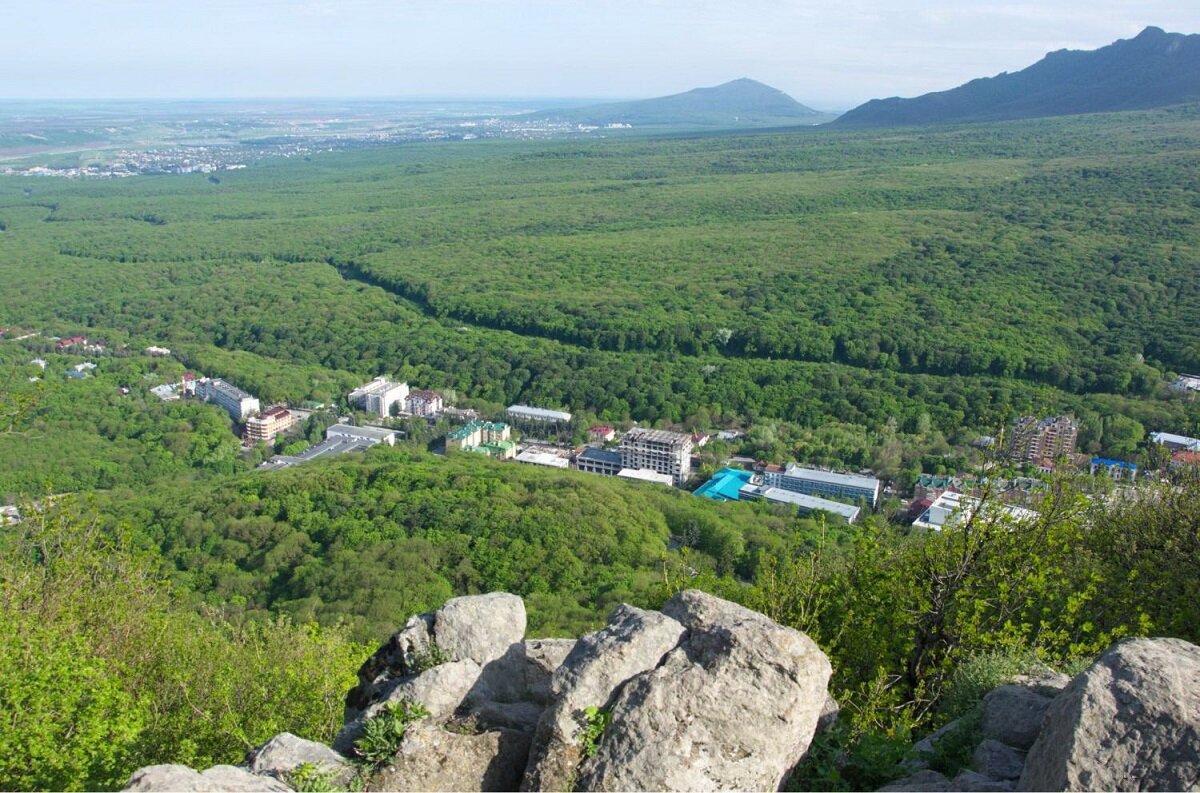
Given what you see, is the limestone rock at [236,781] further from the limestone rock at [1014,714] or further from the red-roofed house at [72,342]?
the red-roofed house at [72,342]

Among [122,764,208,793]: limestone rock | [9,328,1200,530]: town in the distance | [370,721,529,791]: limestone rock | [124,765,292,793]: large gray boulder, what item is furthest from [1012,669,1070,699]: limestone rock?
[9,328,1200,530]: town in the distance

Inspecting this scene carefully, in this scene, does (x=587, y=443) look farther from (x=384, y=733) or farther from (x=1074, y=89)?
(x=1074, y=89)

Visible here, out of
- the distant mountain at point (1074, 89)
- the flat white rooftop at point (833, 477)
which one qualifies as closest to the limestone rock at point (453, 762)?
the flat white rooftop at point (833, 477)

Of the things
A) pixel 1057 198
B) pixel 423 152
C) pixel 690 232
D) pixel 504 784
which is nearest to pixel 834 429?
pixel 504 784

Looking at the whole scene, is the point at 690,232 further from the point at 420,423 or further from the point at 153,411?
the point at 153,411

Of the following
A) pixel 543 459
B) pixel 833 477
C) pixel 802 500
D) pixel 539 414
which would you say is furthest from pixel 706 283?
pixel 802 500

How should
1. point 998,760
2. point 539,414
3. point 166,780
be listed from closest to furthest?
point 166,780 → point 998,760 → point 539,414
